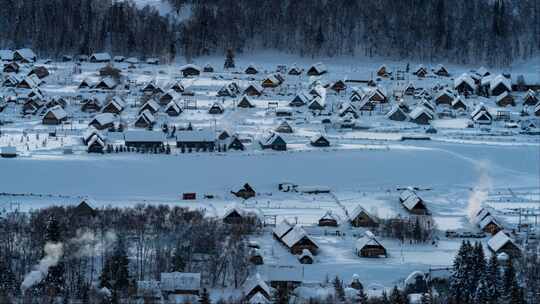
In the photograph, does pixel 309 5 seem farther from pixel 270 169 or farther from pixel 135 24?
pixel 270 169

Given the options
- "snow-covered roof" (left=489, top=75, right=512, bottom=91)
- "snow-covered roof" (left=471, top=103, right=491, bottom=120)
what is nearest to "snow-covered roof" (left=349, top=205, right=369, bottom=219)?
"snow-covered roof" (left=471, top=103, right=491, bottom=120)

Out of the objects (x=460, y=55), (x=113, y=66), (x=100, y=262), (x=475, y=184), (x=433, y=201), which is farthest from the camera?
(x=460, y=55)

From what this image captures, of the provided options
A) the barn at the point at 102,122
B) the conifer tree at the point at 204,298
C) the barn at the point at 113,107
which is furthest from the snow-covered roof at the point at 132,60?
the conifer tree at the point at 204,298

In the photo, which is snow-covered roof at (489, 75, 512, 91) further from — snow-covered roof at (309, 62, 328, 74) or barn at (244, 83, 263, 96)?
barn at (244, 83, 263, 96)

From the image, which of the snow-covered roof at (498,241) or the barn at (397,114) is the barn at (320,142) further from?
the snow-covered roof at (498,241)

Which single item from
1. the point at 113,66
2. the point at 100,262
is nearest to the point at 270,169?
the point at 100,262
